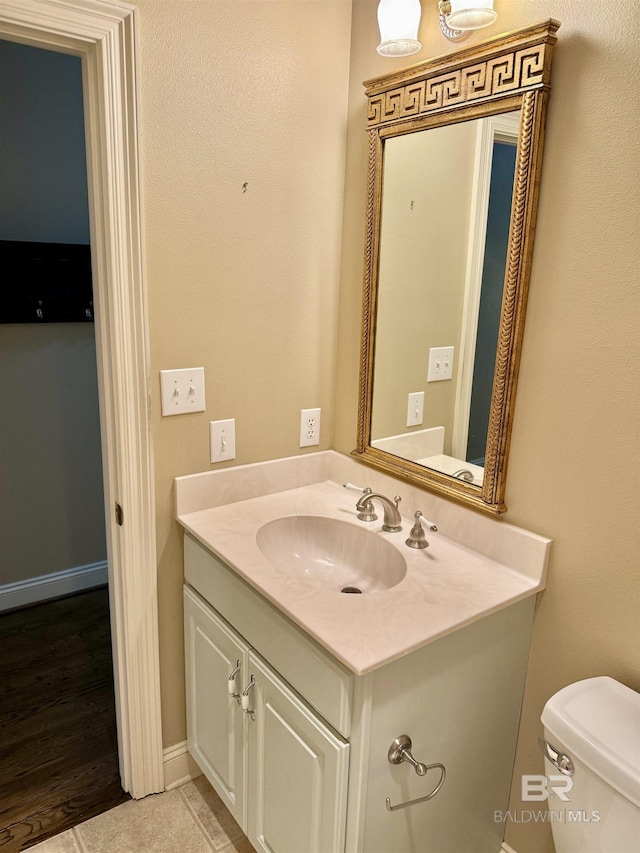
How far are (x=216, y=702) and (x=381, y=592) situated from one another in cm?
65

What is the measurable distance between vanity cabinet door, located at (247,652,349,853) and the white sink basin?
296 mm

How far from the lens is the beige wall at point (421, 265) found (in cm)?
147

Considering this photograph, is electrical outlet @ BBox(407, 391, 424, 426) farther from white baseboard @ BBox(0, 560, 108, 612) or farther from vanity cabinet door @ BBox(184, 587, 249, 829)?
white baseboard @ BBox(0, 560, 108, 612)

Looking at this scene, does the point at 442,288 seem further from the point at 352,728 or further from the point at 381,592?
the point at 352,728

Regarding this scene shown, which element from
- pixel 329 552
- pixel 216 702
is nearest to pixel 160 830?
pixel 216 702

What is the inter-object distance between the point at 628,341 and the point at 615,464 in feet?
0.80

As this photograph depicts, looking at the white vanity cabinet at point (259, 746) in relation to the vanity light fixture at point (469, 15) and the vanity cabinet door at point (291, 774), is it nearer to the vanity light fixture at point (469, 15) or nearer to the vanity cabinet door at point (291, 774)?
the vanity cabinet door at point (291, 774)

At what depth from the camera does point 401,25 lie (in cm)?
143

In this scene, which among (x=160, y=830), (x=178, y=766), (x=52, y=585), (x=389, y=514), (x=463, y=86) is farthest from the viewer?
(x=52, y=585)

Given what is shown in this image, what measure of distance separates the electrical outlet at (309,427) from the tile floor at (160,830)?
3.60 feet

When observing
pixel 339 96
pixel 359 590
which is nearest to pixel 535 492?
pixel 359 590

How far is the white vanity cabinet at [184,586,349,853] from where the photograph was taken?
1.21 meters

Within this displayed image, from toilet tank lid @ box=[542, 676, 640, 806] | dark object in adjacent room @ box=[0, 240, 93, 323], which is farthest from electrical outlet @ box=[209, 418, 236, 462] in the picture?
dark object in adjacent room @ box=[0, 240, 93, 323]

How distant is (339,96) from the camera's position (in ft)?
5.62
